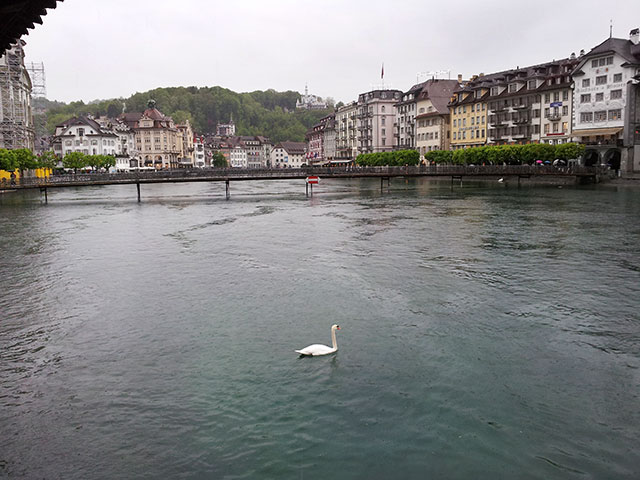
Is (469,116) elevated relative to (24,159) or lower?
elevated

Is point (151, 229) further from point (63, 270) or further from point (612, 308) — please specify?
point (612, 308)

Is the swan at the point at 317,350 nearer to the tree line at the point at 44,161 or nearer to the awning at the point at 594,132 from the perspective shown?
the tree line at the point at 44,161

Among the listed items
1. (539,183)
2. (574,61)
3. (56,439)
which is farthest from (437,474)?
(574,61)

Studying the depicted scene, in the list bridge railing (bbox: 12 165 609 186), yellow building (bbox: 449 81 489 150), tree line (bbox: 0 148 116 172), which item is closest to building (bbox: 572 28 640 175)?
bridge railing (bbox: 12 165 609 186)

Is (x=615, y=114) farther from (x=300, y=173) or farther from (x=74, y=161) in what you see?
(x=74, y=161)

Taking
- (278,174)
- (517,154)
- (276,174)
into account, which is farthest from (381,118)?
(278,174)

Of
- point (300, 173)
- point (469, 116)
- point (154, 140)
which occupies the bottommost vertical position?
point (300, 173)

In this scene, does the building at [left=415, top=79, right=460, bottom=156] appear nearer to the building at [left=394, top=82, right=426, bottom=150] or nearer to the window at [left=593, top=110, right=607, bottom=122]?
the building at [left=394, top=82, right=426, bottom=150]

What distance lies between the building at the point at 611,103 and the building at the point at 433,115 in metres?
36.1

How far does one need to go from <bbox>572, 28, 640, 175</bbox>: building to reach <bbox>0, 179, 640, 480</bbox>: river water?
2102 inches

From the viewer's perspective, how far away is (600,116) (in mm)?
83562

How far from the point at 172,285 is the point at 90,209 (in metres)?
42.9

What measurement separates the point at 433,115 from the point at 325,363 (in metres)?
113

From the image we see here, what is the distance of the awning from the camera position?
268 ft
